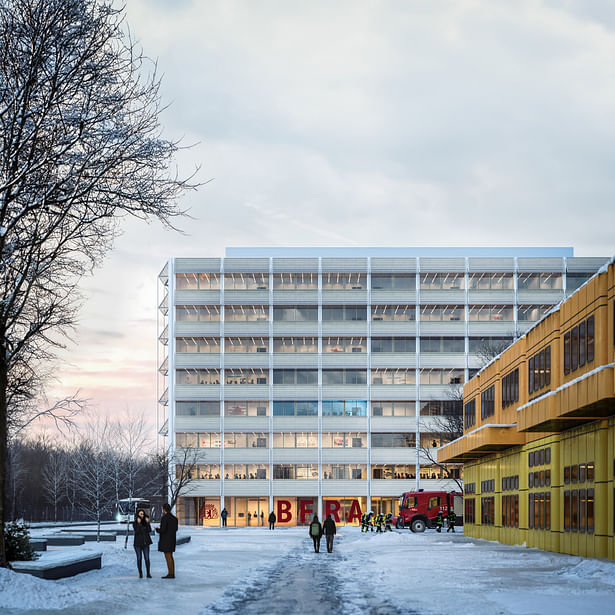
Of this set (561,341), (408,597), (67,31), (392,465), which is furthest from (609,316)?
(392,465)

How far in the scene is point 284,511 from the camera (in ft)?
298

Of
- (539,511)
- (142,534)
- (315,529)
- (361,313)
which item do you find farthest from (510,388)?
Result: (361,313)

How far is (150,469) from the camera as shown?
13362 centimetres

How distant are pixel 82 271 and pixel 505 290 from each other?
2957 inches

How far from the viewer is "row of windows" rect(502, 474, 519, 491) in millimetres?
42869

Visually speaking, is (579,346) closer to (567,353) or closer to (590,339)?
(590,339)

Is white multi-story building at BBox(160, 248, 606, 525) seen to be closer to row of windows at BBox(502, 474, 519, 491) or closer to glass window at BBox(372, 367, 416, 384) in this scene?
glass window at BBox(372, 367, 416, 384)

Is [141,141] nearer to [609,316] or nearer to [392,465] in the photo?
[609,316]

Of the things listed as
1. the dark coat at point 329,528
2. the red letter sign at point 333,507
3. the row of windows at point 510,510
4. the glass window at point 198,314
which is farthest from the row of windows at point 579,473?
the glass window at point 198,314

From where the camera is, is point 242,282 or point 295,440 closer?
point 295,440

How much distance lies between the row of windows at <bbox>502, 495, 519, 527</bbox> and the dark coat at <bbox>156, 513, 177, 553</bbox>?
22679mm

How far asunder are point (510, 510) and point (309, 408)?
48587mm

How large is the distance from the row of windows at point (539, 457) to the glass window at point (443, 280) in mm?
54279

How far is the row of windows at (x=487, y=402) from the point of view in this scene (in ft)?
162
